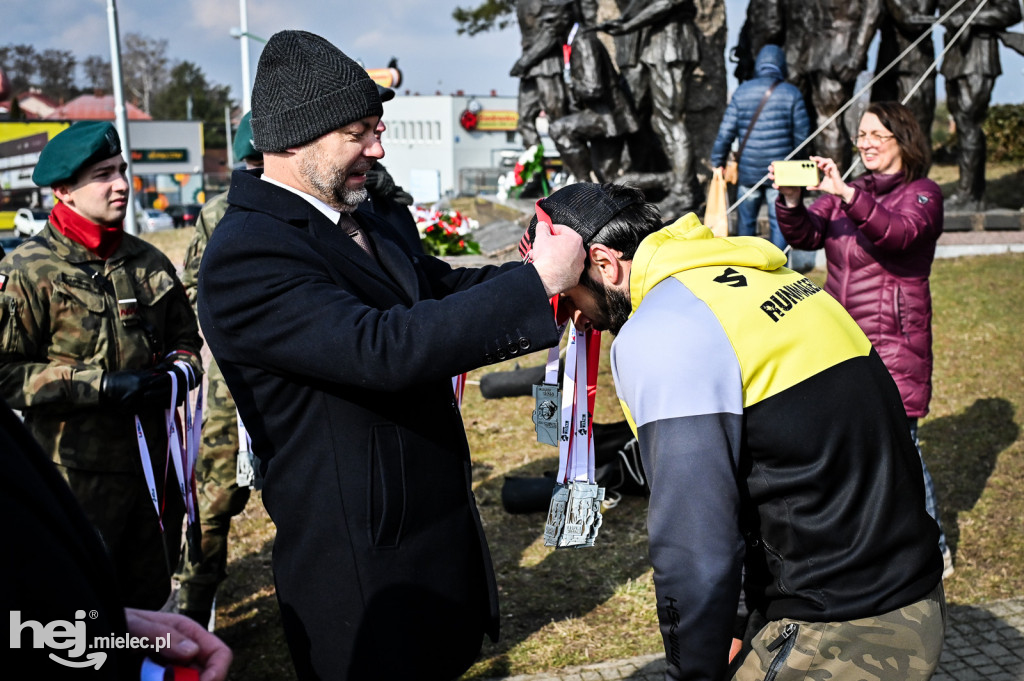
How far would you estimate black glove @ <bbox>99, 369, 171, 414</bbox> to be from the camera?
3.38 metres

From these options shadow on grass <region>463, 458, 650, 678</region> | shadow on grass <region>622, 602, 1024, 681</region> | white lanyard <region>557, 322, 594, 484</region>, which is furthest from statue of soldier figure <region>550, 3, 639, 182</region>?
white lanyard <region>557, 322, 594, 484</region>

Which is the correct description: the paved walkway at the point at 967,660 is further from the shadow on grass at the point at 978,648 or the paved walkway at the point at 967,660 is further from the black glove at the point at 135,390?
the black glove at the point at 135,390

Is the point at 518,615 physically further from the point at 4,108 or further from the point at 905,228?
the point at 4,108

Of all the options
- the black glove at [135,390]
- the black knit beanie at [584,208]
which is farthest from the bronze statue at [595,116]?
the black knit beanie at [584,208]

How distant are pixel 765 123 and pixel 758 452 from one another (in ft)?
25.6

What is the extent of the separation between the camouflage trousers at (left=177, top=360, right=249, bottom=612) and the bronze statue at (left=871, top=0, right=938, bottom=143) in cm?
1016

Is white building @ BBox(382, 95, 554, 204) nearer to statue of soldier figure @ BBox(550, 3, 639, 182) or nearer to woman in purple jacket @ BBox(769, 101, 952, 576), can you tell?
statue of soldier figure @ BBox(550, 3, 639, 182)

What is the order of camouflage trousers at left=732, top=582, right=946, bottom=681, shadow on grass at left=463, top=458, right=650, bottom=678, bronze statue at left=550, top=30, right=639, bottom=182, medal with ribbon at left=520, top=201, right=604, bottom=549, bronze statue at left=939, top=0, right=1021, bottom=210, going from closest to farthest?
camouflage trousers at left=732, top=582, right=946, bottom=681
medal with ribbon at left=520, top=201, right=604, bottom=549
shadow on grass at left=463, top=458, right=650, bottom=678
bronze statue at left=939, top=0, right=1021, bottom=210
bronze statue at left=550, top=30, right=639, bottom=182

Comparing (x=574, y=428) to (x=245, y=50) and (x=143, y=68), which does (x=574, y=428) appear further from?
(x=143, y=68)

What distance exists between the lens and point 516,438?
7.29 meters

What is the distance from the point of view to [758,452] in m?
2.03

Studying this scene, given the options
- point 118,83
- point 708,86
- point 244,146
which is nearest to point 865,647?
point 244,146

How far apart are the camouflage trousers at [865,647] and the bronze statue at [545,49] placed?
42.0 ft

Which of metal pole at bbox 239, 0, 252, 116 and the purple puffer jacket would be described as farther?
metal pole at bbox 239, 0, 252, 116
